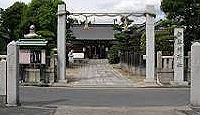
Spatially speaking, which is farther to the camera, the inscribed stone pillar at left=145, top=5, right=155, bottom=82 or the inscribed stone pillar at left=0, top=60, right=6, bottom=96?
the inscribed stone pillar at left=145, top=5, right=155, bottom=82

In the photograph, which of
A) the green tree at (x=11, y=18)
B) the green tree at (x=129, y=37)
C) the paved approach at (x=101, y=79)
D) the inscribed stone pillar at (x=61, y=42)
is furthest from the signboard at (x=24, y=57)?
the green tree at (x=11, y=18)

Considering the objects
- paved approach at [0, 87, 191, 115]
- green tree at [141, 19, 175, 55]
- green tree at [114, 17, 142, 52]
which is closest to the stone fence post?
paved approach at [0, 87, 191, 115]

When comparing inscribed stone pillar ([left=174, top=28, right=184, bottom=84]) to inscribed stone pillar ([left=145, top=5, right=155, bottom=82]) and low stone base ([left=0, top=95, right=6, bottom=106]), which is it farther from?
low stone base ([left=0, top=95, right=6, bottom=106])

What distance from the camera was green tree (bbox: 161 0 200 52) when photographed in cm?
2894

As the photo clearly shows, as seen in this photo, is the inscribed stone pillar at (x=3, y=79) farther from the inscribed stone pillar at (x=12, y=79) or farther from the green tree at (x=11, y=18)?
the green tree at (x=11, y=18)

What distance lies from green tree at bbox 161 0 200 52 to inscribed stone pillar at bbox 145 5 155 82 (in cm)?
393

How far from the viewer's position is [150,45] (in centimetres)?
2533

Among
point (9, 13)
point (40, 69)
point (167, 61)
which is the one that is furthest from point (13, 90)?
point (9, 13)

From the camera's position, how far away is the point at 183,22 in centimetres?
2955

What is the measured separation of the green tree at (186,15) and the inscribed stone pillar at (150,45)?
3.93m

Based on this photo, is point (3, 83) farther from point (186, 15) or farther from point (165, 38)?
point (186, 15)

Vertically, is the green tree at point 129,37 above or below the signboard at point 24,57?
above

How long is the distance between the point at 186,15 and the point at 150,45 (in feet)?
17.8

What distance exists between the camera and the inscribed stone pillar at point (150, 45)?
82.6 ft
